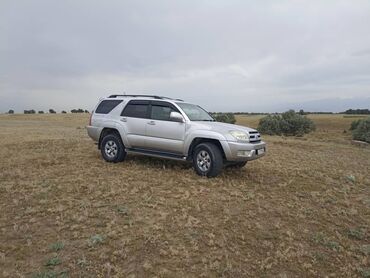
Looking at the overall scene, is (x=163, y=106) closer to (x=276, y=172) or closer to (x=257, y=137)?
(x=257, y=137)

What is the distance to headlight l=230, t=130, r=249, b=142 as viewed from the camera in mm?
7648

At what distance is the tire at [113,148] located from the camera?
9.17 meters

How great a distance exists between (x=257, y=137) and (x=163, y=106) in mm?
2302

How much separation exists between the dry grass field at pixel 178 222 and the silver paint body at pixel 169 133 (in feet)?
1.78

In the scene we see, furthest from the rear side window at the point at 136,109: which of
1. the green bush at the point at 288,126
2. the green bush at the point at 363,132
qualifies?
the green bush at the point at 288,126

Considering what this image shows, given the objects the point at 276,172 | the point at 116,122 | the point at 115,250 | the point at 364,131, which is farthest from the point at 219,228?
the point at 364,131

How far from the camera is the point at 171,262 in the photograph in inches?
167

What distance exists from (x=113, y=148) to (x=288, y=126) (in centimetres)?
1904

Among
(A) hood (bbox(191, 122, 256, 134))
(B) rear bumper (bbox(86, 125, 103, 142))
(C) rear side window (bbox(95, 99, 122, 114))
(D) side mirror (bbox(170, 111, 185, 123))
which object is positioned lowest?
(B) rear bumper (bbox(86, 125, 103, 142))

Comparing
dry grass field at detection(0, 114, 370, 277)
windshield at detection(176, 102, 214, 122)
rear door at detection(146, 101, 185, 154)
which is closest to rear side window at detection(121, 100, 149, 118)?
rear door at detection(146, 101, 185, 154)

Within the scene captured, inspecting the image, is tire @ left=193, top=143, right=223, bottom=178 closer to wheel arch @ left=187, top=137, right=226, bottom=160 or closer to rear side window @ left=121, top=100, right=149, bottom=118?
wheel arch @ left=187, top=137, right=226, bottom=160

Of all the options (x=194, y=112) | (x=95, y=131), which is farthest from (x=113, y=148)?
(x=194, y=112)

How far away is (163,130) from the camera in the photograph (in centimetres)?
841

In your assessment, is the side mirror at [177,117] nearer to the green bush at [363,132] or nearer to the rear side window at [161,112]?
the rear side window at [161,112]
